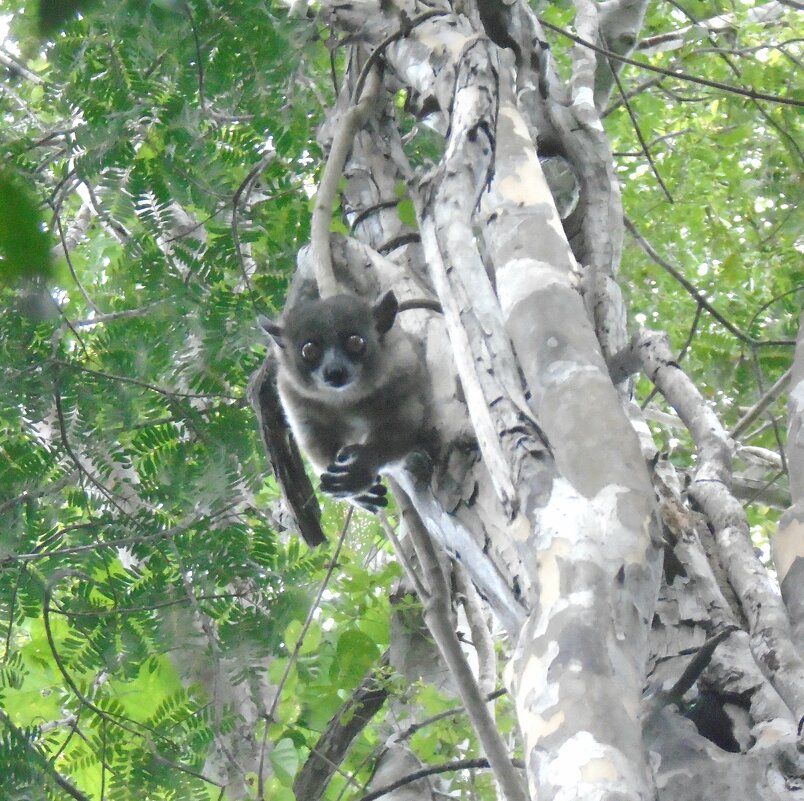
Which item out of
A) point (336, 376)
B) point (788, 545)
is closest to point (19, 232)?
point (788, 545)

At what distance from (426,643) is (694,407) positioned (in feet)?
7.08

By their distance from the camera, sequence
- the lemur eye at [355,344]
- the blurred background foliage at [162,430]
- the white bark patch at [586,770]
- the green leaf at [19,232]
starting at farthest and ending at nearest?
1. the lemur eye at [355,344]
2. the blurred background foliage at [162,430]
3. the white bark patch at [586,770]
4. the green leaf at [19,232]

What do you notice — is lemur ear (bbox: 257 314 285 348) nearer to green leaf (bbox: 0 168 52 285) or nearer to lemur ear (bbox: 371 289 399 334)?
lemur ear (bbox: 371 289 399 334)

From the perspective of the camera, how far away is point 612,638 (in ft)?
5.28

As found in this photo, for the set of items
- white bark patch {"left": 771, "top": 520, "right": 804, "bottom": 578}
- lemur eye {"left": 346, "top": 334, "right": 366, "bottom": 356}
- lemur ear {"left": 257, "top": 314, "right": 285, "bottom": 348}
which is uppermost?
lemur ear {"left": 257, "top": 314, "right": 285, "bottom": 348}

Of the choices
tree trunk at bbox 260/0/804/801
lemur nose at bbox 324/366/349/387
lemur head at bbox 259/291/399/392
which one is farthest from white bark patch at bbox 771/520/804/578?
lemur nose at bbox 324/366/349/387

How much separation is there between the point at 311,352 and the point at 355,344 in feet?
0.70

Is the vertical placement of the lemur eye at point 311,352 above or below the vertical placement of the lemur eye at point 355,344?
above

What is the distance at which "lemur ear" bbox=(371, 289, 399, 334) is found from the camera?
11.1ft

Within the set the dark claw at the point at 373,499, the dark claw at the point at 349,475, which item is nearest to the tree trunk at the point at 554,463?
the dark claw at the point at 349,475

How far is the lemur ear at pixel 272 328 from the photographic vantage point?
140 inches

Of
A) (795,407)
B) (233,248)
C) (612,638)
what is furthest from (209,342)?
(612,638)

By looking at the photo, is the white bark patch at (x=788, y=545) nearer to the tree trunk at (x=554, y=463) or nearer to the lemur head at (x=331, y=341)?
the tree trunk at (x=554, y=463)

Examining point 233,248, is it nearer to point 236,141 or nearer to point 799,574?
point 236,141
